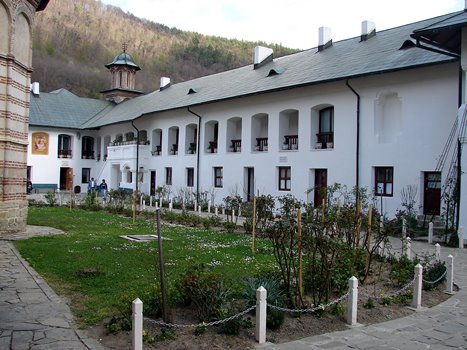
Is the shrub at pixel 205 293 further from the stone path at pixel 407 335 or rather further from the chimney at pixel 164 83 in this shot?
the chimney at pixel 164 83

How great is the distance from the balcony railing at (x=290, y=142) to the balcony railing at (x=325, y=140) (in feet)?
4.93

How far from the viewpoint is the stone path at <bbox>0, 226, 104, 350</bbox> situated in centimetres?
519

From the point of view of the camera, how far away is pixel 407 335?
5.93 meters

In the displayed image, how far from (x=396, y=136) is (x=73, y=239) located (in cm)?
1291

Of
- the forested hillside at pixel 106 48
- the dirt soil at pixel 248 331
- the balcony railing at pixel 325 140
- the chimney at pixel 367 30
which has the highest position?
the forested hillside at pixel 106 48

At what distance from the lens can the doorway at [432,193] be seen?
17641 millimetres

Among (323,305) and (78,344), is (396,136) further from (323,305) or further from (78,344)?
(78,344)

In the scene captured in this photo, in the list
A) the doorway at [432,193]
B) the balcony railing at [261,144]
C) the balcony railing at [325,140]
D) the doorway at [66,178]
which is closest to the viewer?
the doorway at [432,193]

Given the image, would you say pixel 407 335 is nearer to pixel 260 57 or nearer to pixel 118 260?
pixel 118 260

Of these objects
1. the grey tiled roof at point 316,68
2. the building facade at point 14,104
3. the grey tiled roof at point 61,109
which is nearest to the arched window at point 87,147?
the grey tiled roof at point 61,109

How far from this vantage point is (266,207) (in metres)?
14.0

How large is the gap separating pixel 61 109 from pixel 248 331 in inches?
1631

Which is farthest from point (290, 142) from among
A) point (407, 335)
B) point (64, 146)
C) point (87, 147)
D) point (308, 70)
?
point (64, 146)

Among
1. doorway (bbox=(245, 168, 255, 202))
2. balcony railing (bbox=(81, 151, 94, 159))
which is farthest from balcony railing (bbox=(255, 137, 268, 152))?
balcony railing (bbox=(81, 151, 94, 159))
